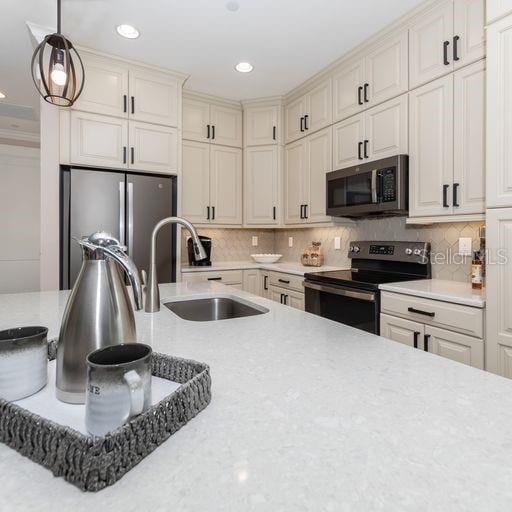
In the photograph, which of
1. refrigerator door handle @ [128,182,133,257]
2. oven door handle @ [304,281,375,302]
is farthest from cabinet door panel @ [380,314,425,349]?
refrigerator door handle @ [128,182,133,257]

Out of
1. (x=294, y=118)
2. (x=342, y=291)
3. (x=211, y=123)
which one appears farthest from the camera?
(x=211, y=123)

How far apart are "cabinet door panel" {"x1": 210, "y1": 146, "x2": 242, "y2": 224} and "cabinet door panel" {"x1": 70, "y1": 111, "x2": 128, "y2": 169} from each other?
1.03 m

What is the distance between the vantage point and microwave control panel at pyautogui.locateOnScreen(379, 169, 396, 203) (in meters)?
2.43

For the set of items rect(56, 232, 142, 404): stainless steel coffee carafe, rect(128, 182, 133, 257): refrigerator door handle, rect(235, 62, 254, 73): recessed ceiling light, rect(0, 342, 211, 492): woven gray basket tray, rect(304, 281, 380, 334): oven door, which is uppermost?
rect(235, 62, 254, 73): recessed ceiling light

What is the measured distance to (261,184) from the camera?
388cm

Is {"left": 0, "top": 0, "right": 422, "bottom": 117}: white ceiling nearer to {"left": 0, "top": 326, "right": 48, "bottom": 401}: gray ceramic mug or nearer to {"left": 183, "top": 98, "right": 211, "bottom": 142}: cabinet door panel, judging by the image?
{"left": 183, "top": 98, "right": 211, "bottom": 142}: cabinet door panel

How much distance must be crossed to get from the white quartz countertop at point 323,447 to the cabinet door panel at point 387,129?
2.02m

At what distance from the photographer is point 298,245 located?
4.11 metres

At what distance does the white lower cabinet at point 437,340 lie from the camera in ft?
5.79

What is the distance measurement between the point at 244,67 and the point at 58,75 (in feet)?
6.53

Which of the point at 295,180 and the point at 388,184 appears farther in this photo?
the point at 295,180

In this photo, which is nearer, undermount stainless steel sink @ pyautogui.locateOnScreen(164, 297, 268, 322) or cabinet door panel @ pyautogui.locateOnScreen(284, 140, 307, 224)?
undermount stainless steel sink @ pyautogui.locateOnScreen(164, 297, 268, 322)

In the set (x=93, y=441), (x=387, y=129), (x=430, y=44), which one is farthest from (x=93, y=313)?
(x=430, y=44)

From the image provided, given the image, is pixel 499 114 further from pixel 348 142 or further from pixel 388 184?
pixel 348 142
